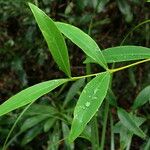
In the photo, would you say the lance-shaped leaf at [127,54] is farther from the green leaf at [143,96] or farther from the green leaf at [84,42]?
the green leaf at [143,96]

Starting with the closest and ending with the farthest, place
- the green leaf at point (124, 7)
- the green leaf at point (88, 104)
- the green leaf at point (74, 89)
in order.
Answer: the green leaf at point (88, 104)
the green leaf at point (74, 89)
the green leaf at point (124, 7)

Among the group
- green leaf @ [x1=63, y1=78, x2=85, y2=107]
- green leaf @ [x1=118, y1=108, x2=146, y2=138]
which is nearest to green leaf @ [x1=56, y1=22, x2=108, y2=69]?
green leaf @ [x1=118, y1=108, x2=146, y2=138]

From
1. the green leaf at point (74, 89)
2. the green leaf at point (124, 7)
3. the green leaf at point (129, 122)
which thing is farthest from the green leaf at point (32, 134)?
the green leaf at point (124, 7)

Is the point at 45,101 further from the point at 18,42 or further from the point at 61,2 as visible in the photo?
the point at 61,2

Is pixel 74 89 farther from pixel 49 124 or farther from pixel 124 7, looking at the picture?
pixel 124 7

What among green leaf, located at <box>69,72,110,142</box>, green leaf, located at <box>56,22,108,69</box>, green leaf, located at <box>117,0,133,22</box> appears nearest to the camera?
green leaf, located at <box>69,72,110,142</box>

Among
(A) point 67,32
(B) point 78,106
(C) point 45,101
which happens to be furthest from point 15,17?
(B) point 78,106

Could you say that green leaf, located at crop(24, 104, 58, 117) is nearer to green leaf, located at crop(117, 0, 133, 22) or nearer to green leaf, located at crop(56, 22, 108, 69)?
green leaf, located at crop(117, 0, 133, 22)
